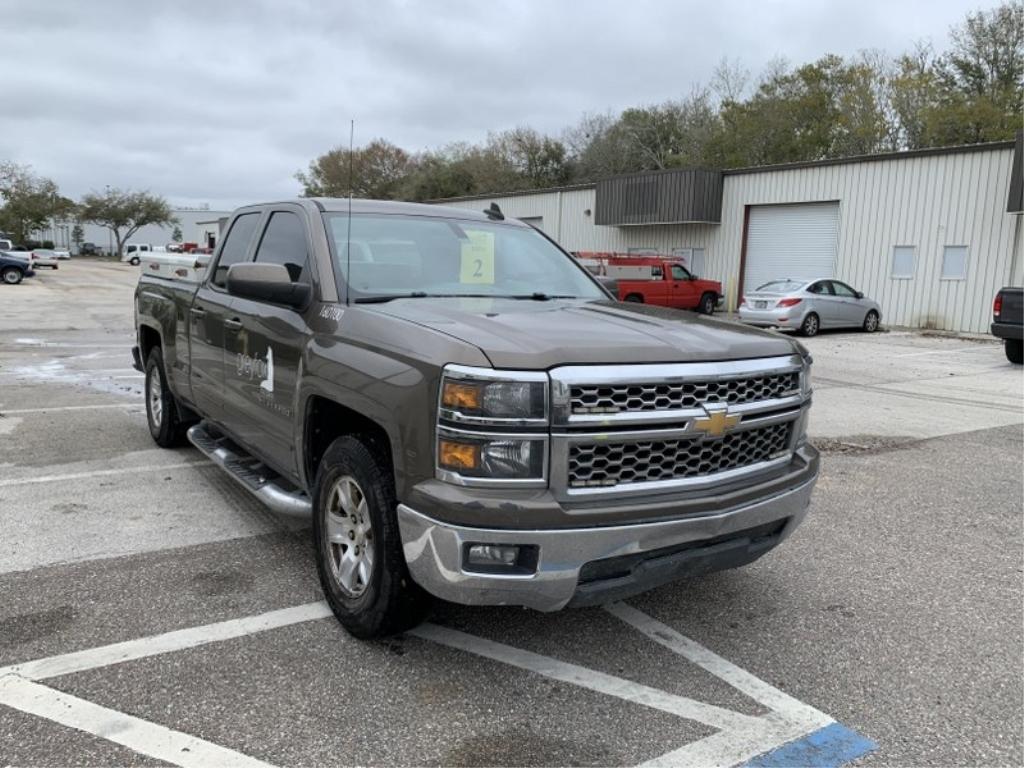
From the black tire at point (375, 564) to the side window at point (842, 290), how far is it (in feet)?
65.9

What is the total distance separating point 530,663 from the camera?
127 inches

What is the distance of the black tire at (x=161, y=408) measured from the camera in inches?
248

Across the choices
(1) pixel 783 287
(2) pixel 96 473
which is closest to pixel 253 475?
(2) pixel 96 473

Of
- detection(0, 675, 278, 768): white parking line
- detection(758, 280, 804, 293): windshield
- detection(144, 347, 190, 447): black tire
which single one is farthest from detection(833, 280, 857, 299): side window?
detection(0, 675, 278, 768): white parking line

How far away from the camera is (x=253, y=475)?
14.7 feet

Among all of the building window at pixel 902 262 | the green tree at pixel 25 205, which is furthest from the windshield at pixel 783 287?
the green tree at pixel 25 205

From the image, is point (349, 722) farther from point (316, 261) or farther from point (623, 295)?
point (623, 295)

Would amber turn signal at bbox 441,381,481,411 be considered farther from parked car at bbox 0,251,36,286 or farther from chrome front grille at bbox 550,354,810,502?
parked car at bbox 0,251,36,286

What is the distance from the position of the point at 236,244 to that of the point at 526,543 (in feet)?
11.1

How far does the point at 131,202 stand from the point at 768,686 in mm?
96557

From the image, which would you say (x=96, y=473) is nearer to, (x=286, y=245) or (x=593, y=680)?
(x=286, y=245)

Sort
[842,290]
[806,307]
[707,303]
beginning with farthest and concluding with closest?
1. [707,303]
2. [842,290]
3. [806,307]

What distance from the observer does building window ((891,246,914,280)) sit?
2313 centimetres

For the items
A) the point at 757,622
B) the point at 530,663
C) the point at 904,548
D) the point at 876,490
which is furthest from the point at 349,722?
the point at 876,490
